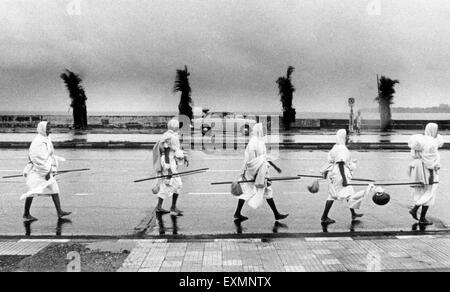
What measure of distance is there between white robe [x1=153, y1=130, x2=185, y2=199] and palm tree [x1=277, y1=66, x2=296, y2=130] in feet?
90.4

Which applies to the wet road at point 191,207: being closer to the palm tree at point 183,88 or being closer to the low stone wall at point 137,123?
the palm tree at point 183,88

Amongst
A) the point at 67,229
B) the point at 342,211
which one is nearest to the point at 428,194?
the point at 342,211

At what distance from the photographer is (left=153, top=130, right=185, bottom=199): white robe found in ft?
27.0

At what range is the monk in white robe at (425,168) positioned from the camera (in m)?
7.57

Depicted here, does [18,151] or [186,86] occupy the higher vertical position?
[186,86]

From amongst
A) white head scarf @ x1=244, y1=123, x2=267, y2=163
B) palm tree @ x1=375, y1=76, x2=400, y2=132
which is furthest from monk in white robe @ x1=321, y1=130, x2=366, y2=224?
palm tree @ x1=375, y1=76, x2=400, y2=132

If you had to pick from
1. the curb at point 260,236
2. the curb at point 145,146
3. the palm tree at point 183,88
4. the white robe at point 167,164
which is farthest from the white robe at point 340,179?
the palm tree at point 183,88

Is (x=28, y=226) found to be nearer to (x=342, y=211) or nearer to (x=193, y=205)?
(x=193, y=205)

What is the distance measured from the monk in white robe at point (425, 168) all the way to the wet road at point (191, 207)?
0.38m

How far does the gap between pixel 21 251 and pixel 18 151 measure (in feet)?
47.6

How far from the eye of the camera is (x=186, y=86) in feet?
105

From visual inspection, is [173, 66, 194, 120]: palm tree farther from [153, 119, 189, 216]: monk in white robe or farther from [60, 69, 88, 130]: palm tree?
[153, 119, 189, 216]: monk in white robe

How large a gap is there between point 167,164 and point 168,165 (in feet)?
0.08

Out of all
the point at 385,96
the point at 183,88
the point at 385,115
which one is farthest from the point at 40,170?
the point at 385,115
